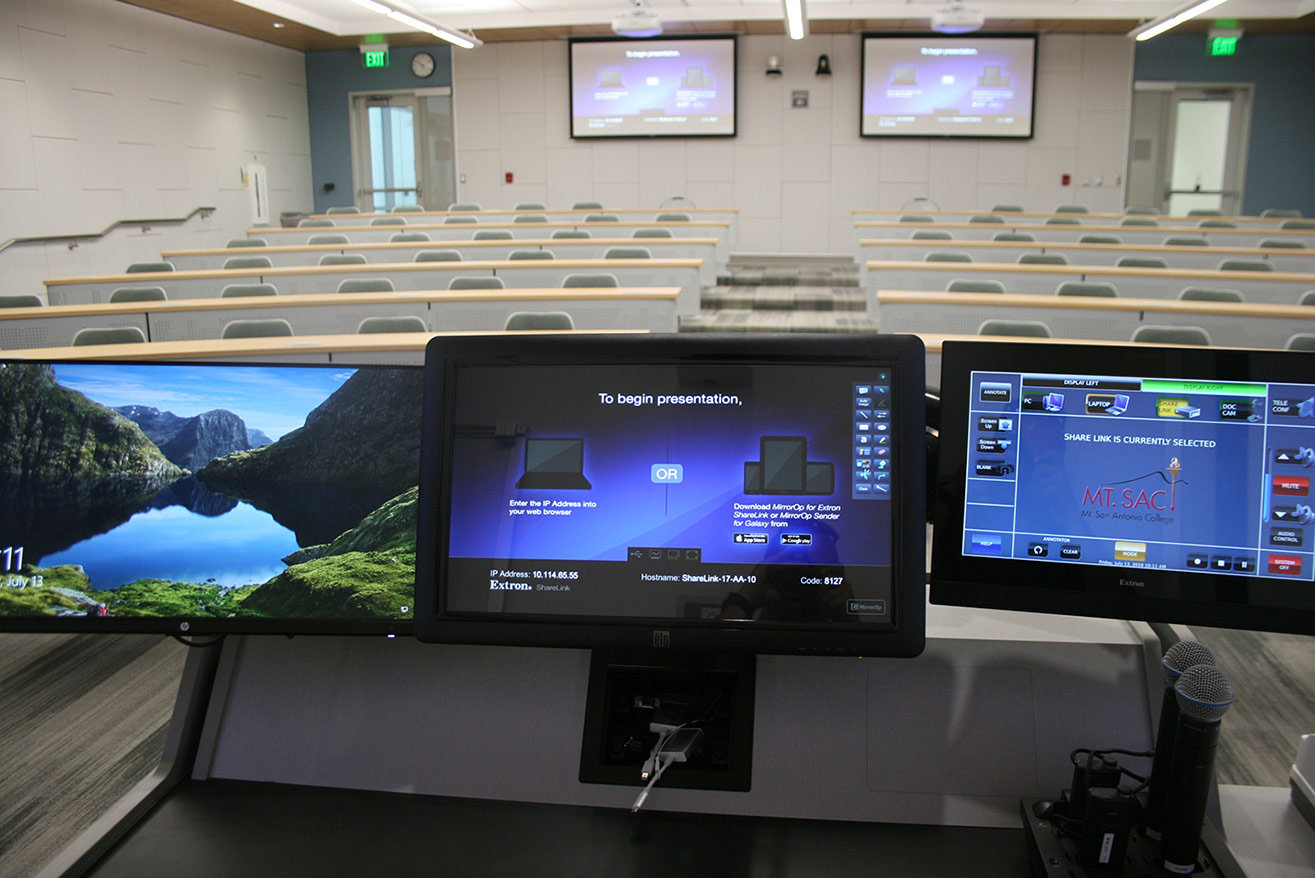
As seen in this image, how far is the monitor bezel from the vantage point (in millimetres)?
12484

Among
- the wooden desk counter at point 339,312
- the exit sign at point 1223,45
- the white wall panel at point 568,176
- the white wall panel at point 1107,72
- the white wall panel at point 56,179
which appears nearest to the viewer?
the wooden desk counter at point 339,312

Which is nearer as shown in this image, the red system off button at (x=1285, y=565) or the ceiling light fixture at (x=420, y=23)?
the red system off button at (x=1285, y=565)

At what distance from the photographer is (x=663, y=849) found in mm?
974

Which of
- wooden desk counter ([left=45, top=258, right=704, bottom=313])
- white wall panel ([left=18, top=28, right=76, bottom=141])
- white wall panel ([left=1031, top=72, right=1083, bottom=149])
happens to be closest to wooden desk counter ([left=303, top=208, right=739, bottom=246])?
white wall panel ([left=18, top=28, right=76, bottom=141])

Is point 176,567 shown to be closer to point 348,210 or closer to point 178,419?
point 178,419

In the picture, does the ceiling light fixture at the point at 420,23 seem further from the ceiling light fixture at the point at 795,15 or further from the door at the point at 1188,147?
the door at the point at 1188,147

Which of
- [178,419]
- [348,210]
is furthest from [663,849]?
[348,210]

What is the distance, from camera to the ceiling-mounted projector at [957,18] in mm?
9609

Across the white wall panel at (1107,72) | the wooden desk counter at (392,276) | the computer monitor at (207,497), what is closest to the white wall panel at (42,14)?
the wooden desk counter at (392,276)

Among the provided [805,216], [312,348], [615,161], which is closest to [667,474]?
[312,348]

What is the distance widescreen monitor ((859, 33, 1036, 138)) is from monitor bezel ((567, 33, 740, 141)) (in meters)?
1.70

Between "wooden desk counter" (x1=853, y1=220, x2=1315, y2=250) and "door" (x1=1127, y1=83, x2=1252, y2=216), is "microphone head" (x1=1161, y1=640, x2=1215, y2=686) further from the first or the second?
"door" (x1=1127, y1=83, x2=1252, y2=216)

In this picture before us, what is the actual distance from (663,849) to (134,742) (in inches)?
58.9

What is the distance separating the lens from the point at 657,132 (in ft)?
42.1
